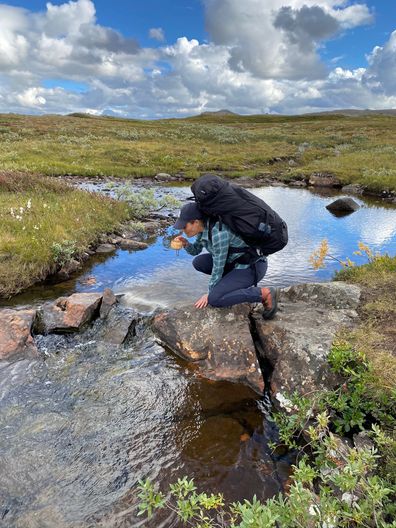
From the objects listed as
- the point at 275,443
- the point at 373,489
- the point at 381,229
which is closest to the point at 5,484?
the point at 275,443

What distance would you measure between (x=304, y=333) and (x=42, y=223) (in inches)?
392

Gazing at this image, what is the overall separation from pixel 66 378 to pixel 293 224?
15704 millimetres

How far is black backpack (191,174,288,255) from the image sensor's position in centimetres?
655

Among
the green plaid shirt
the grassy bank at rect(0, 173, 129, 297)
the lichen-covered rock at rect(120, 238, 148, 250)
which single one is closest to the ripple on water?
the green plaid shirt

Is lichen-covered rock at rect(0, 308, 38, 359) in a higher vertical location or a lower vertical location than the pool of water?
higher

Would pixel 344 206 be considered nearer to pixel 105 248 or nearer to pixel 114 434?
pixel 105 248

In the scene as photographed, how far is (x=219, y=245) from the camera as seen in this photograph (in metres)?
7.20

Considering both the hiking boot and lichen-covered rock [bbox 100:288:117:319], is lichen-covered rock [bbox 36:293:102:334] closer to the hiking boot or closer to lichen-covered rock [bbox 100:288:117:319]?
lichen-covered rock [bbox 100:288:117:319]

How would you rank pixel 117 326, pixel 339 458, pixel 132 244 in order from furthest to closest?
1. pixel 132 244
2. pixel 117 326
3. pixel 339 458

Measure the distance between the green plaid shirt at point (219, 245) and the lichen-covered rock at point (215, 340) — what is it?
0.81 metres

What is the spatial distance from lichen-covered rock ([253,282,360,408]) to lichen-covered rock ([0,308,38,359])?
15.3ft

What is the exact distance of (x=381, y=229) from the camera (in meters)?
19.5

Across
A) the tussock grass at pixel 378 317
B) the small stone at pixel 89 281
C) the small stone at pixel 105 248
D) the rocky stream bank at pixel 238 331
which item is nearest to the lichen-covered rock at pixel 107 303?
the rocky stream bank at pixel 238 331

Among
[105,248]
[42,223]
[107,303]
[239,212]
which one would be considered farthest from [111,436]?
[105,248]
